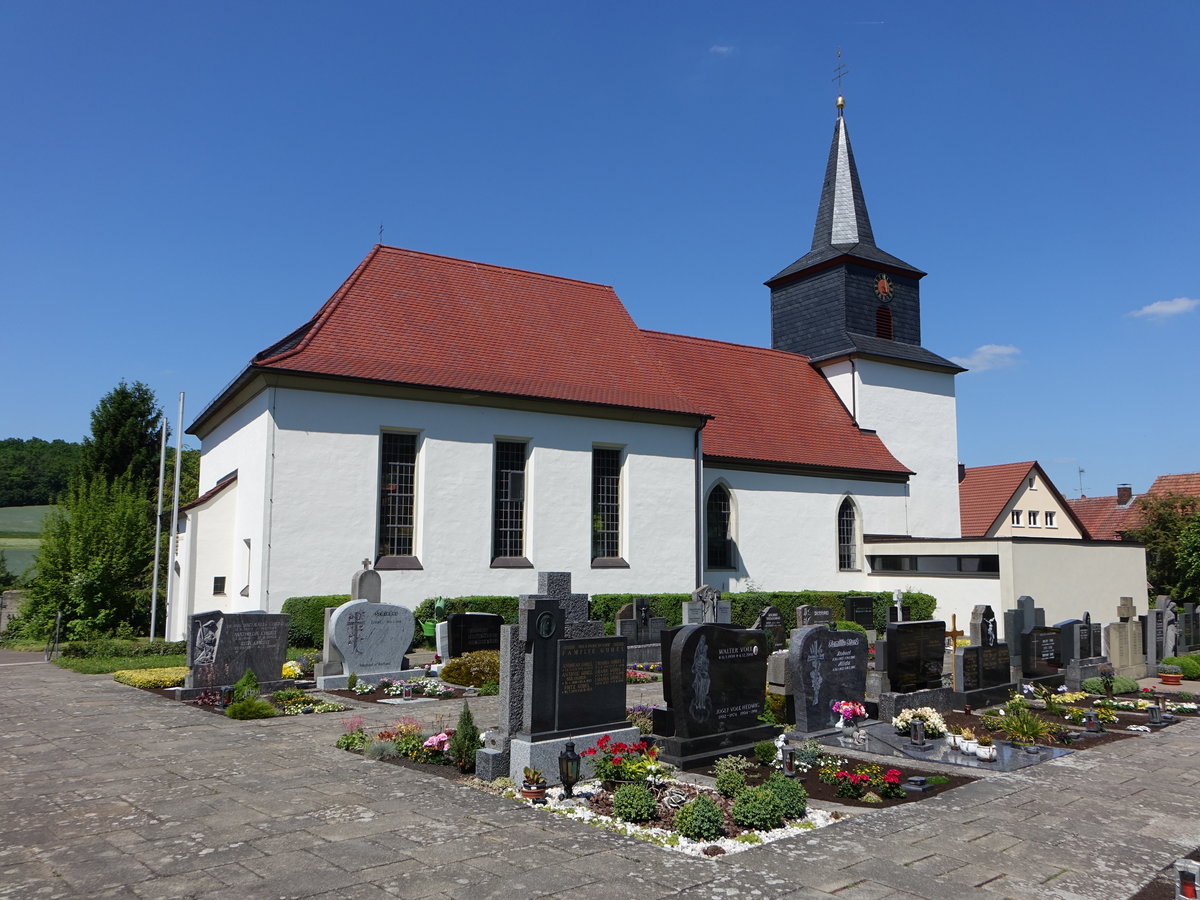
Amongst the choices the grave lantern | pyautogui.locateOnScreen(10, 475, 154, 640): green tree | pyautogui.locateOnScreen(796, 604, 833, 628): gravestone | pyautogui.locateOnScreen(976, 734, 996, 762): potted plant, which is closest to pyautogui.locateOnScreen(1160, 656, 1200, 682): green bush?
pyautogui.locateOnScreen(796, 604, 833, 628): gravestone

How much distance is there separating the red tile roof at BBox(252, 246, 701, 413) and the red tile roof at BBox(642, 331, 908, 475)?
3038 mm

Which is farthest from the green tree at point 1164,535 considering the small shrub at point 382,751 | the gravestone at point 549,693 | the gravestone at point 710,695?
the small shrub at point 382,751

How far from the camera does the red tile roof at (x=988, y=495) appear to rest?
34750 mm

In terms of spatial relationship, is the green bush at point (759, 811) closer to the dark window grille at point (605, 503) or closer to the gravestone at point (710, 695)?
the gravestone at point (710, 695)

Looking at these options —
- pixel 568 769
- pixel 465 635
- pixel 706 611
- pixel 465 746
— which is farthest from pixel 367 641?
pixel 568 769

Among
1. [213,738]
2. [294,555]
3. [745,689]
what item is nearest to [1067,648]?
[745,689]

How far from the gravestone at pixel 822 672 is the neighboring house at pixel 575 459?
38.2ft

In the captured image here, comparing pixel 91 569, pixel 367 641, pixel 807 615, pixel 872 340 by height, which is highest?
pixel 872 340

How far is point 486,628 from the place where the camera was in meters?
17.8

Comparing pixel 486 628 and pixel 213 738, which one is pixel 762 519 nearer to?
pixel 486 628

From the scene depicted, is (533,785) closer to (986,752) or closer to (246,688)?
(986,752)

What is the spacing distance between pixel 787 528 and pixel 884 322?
1120 cm

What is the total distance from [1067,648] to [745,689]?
9221mm

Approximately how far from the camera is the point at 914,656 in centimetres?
1270
